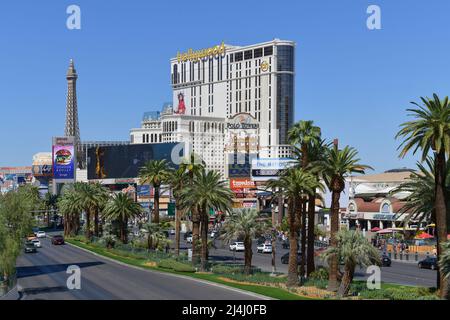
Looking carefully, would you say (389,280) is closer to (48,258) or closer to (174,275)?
(174,275)

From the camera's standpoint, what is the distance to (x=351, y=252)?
4409 centimetres

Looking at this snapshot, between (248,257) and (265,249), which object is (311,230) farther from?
(265,249)

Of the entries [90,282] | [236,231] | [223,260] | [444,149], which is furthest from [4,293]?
[223,260]

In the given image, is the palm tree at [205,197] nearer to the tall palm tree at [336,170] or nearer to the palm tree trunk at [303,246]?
the palm tree trunk at [303,246]

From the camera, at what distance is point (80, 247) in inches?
3563

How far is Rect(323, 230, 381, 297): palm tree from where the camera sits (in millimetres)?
44125

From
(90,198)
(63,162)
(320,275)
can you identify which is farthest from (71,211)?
(63,162)

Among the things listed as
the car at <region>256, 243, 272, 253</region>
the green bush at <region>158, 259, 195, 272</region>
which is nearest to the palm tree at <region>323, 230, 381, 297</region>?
the green bush at <region>158, 259, 195, 272</region>

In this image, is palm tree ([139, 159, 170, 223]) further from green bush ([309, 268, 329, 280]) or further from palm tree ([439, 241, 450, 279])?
palm tree ([439, 241, 450, 279])

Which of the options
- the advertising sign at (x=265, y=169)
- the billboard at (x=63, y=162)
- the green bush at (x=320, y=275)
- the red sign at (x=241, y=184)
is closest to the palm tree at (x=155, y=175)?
the green bush at (x=320, y=275)

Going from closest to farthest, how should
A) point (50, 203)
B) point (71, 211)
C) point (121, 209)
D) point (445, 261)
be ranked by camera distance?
point (445, 261) < point (121, 209) < point (71, 211) < point (50, 203)

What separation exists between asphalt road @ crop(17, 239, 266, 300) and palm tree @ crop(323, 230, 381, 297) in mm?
6252

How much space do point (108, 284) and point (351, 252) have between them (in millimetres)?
17705

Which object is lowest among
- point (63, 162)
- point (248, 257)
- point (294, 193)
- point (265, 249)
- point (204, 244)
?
point (265, 249)
